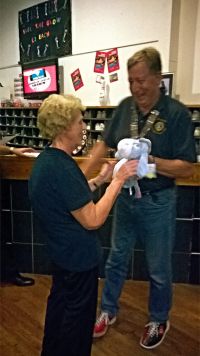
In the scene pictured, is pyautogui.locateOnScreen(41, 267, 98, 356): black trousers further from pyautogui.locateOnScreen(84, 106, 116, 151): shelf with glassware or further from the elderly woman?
pyautogui.locateOnScreen(84, 106, 116, 151): shelf with glassware

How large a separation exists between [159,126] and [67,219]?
0.63 metres

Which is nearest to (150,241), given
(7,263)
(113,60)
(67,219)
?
(67,219)

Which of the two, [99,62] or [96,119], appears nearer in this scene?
[96,119]

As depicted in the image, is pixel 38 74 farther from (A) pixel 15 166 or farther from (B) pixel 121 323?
(B) pixel 121 323

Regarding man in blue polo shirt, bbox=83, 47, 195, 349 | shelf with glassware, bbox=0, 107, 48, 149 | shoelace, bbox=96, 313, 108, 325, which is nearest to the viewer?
man in blue polo shirt, bbox=83, 47, 195, 349

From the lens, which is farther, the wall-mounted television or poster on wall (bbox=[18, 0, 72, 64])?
the wall-mounted television

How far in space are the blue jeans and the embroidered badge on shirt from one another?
0.97ft

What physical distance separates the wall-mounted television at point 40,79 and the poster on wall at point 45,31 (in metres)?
0.28

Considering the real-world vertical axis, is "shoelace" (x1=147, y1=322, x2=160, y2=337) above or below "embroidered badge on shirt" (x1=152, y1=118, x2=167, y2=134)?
below

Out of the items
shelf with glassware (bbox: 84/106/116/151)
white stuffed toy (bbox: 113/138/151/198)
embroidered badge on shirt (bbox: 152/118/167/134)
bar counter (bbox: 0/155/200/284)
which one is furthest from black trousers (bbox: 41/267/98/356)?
shelf with glassware (bbox: 84/106/116/151)

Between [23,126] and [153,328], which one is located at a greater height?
[23,126]

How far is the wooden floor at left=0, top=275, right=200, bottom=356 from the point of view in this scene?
1670mm

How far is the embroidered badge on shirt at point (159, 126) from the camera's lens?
1.42m

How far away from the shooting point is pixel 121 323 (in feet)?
6.24
